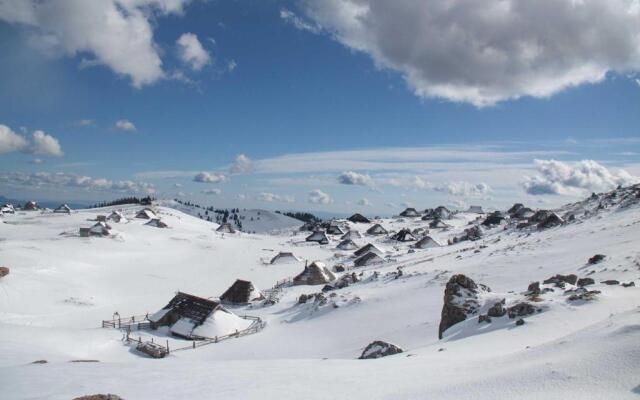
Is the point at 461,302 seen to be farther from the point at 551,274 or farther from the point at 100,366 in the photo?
the point at 100,366

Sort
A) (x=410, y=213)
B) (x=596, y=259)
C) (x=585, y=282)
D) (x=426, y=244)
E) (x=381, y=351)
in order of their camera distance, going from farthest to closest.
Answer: (x=410, y=213) → (x=426, y=244) → (x=596, y=259) → (x=585, y=282) → (x=381, y=351)

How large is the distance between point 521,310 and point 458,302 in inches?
115

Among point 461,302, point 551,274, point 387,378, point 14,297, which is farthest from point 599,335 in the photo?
point 14,297

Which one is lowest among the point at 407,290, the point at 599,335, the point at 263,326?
the point at 263,326

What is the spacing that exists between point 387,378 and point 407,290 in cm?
2028

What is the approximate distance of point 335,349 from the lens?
2248cm

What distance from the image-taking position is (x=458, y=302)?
64.0 feet

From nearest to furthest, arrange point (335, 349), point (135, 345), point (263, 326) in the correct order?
1. point (335, 349)
2. point (135, 345)
3. point (263, 326)

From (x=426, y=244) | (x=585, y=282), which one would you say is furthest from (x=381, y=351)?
(x=426, y=244)

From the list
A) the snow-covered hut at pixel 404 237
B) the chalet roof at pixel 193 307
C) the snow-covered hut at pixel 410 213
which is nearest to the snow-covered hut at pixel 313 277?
the chalet roof at pixel 193 307

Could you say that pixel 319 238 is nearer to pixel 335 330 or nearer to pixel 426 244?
pixel 426 244

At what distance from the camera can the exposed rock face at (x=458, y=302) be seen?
19109mm

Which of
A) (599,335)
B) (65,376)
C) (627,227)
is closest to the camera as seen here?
(599,335)

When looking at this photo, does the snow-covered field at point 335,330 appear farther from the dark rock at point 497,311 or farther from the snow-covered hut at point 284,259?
the snow-covered hut at point 284,259
